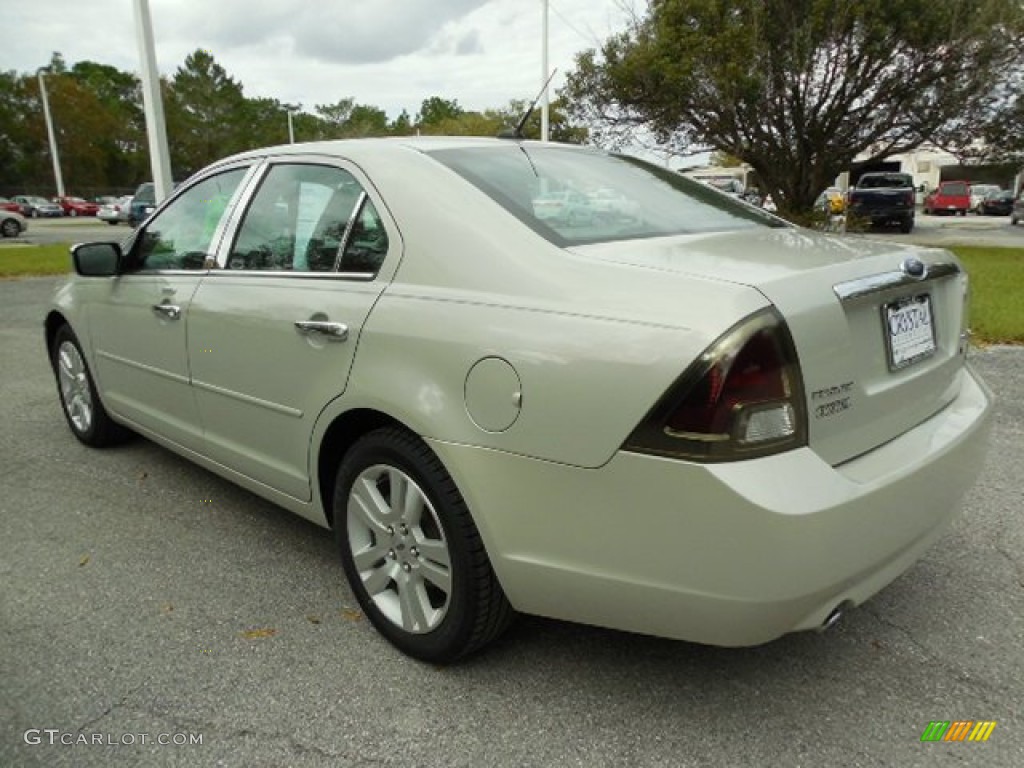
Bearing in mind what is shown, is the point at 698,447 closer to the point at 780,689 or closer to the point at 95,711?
the point at 780,689

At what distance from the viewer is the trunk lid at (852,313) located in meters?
1.86

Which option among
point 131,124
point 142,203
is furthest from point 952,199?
point 131,124

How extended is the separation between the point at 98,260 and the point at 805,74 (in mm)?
17260

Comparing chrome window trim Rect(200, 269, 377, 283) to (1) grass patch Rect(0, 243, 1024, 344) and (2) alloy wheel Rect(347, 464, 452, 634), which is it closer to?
(2) alloy wheel Rect(347, 464, 452, 634)

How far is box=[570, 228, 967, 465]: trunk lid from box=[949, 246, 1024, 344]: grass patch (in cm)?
535

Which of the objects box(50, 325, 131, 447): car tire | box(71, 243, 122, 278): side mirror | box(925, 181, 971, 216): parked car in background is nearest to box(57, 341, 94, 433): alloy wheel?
box(50, 325, 131, 447): car tire

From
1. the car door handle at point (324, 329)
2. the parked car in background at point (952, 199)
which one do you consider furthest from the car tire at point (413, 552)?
the parked car in background at point (952, 199)

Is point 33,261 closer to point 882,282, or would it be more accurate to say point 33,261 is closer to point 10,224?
point 10,224

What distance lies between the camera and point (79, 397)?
4531mm

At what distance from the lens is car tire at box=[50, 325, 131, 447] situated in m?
4.37

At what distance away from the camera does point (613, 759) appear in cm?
201

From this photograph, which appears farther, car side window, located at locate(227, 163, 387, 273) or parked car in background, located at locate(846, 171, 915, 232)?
parked car in background, located at locate(846, 171, 915, 232)

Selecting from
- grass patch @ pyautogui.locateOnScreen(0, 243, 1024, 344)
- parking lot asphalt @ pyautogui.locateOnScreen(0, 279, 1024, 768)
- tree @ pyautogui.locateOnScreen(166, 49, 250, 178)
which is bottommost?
parking lot asphalt @ pyautogui.locateOnScreen(0, 279, 1024, 768)

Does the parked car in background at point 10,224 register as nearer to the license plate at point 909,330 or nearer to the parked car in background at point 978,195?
the license plate at point 909,330
